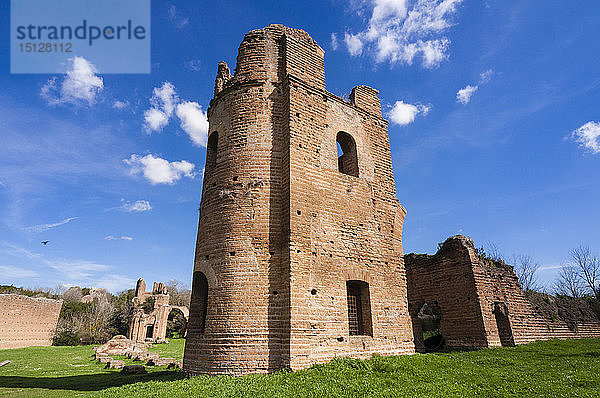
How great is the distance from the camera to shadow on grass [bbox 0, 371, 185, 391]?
8.79 meters

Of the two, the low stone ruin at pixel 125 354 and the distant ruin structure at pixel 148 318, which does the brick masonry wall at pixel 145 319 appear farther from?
the low stone ruin at pixel 125 354

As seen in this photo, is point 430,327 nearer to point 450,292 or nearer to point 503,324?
point 503,324

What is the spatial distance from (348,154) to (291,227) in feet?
12.4

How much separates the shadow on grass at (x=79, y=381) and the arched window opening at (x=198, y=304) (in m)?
1.25

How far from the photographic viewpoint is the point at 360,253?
8.91m

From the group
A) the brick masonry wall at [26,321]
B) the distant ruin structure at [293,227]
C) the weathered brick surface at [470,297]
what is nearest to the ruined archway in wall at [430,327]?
the weathered brick surface at [470,297]

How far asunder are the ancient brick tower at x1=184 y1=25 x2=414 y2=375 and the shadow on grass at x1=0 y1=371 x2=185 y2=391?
8.55 ft

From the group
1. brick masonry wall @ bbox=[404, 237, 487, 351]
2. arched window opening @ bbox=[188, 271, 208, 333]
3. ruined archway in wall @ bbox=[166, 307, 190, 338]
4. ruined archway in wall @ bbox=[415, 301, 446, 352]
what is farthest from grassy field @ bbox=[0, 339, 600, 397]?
ruined archway in wall @ bbox=[166, 307, 190, 338]

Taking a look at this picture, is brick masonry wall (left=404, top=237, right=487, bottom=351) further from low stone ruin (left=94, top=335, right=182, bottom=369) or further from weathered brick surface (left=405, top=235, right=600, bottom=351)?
low stone ruin (left=94, top=335, right=182, bottom=369)

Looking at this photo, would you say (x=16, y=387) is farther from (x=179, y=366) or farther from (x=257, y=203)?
(x=257, y=203)

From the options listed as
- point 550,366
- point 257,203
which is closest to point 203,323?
point 257,203

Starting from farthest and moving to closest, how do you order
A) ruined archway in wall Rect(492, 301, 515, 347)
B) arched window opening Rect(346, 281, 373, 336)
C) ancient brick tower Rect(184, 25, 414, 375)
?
1. ruined archway in wall Rect(492, 301, 515, 347)
2. arched window opening Rect(346, 281, 373, 336)
3. ancient brick tower Rect(184, 25, 414, 375)

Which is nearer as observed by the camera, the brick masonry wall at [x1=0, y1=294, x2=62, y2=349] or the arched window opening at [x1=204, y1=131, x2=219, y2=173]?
the arched window opening at [x1=204, y1=131, x2=219, y2=173]

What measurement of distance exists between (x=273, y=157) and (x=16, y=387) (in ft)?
31.7
